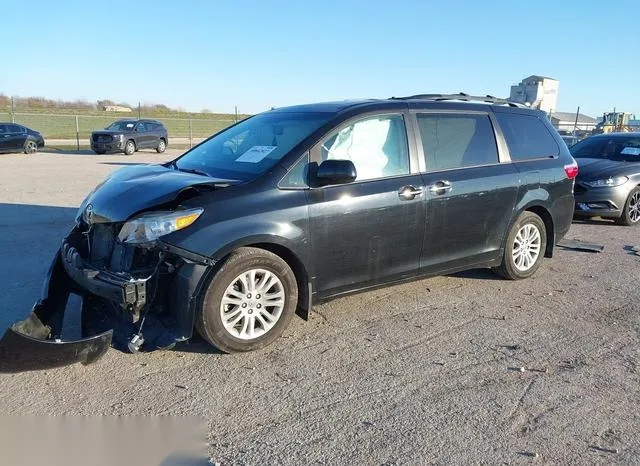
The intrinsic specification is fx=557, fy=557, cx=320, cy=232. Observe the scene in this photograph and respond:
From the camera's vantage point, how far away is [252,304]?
4.02 meters

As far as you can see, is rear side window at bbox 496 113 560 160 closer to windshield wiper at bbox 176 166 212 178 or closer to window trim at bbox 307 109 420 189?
window trim at bbox 307 109 420 189

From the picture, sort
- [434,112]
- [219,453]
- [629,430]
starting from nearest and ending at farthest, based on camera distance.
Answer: [219,453] < [629,430] < [434,112]

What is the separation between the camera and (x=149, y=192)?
3.97 meters

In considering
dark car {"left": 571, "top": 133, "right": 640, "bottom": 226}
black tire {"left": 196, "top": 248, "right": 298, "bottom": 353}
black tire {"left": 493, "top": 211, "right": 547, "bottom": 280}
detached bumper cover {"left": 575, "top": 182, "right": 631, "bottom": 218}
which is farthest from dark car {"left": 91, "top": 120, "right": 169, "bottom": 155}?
black tire {"left": 196, "top": 248, "right": 298, "bottom": 353}

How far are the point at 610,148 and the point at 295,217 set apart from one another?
836 cm

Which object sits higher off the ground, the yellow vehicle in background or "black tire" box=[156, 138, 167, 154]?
the yellow vehicle in background

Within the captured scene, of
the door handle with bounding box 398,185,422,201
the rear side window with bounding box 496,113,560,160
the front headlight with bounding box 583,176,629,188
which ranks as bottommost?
the front headlight with bounding box 583,176,629,188

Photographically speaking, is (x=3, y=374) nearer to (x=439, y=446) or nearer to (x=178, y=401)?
(x=178, y=401)

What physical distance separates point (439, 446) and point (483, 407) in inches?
21.6

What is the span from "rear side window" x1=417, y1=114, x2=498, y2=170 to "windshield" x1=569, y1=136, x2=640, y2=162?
575cm

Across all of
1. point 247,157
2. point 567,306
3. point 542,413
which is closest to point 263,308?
point 247,157

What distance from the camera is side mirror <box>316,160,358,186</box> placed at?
4.18m

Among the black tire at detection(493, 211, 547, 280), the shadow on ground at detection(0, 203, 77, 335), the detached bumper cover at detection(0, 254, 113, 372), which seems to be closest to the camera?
the detached bumper cover at detection(0, 254, 113, 372)

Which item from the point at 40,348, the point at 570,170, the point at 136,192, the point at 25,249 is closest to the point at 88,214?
the point at 136,192
